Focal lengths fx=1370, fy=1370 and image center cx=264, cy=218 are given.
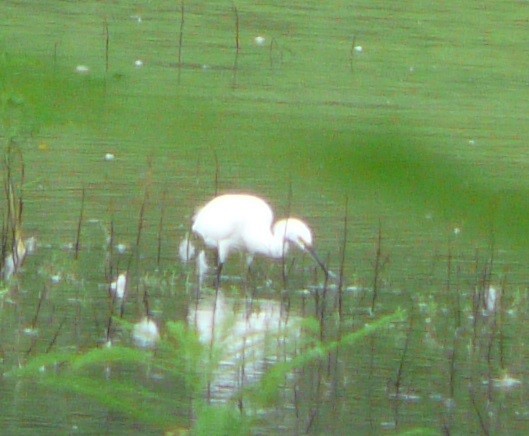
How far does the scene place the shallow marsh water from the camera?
685 millimetres

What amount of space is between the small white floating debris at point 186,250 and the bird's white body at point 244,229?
50 mm

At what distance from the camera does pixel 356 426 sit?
286 cm

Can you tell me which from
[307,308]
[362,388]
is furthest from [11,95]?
[307,308]

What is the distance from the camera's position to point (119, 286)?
3.65 metres

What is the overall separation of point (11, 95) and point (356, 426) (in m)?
2.20

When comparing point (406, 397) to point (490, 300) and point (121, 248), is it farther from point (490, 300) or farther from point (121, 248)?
point (121, 248)

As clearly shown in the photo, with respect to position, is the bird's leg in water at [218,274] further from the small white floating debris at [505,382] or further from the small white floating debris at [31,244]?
the small white floating debris at [505,382]

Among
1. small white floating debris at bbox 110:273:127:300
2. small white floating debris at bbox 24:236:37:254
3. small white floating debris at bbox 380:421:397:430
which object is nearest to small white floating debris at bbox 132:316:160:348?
small white floating debris at bbox 110:273:127:300

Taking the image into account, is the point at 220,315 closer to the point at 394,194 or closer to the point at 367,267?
the point at 367,267

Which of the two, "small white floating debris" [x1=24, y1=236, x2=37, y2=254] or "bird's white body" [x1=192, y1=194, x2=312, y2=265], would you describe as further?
"bird's white body" [x1=192, y1=194, x2=312, y2=265]

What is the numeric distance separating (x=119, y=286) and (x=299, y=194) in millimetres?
896

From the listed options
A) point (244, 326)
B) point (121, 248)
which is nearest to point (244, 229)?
point (121, 248)

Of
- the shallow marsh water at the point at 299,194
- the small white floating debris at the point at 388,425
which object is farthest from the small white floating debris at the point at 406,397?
the small white floating debris at the point at 388,425

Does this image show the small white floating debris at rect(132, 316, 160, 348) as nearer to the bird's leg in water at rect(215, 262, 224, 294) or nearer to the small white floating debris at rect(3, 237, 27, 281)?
the small white floating debris at rect(3, 237, 27, 281)
